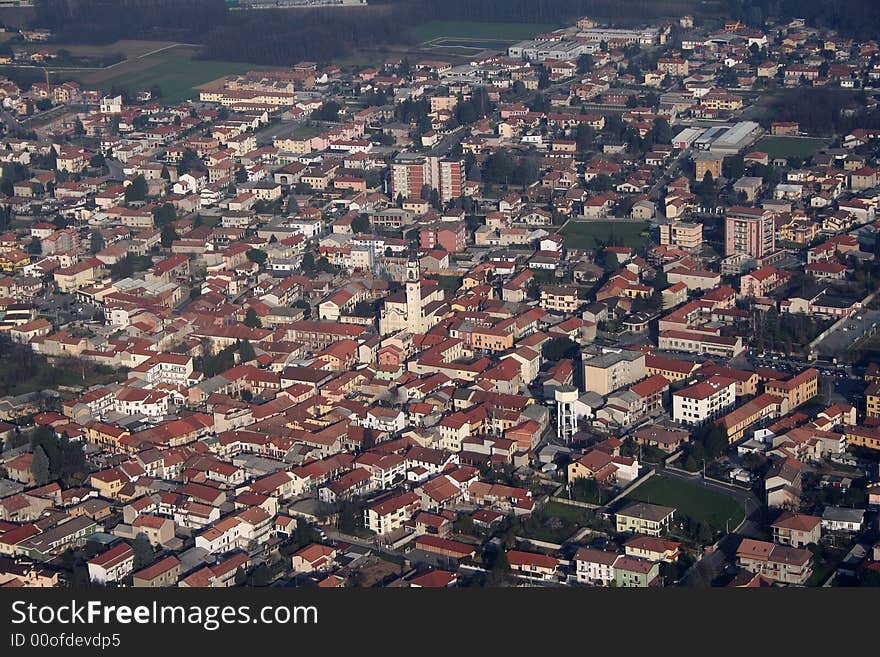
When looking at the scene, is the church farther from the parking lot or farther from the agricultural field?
the agricultural field

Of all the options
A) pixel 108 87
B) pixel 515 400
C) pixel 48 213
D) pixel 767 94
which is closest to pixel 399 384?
pixel 515 400

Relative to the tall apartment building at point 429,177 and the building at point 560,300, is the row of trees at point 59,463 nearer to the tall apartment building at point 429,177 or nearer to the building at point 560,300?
the building at point 560,300

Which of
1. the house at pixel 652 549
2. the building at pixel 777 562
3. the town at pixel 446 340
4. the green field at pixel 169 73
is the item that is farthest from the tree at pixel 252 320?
the green field at pixel 169 73

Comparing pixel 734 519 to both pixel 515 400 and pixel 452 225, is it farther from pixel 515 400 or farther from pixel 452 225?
pixel 452 225

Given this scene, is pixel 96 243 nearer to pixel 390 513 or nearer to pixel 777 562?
pixel 390 513

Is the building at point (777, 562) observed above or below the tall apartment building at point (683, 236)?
below

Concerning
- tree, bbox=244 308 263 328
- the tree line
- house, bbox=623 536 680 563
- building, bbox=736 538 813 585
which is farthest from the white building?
the tree line
